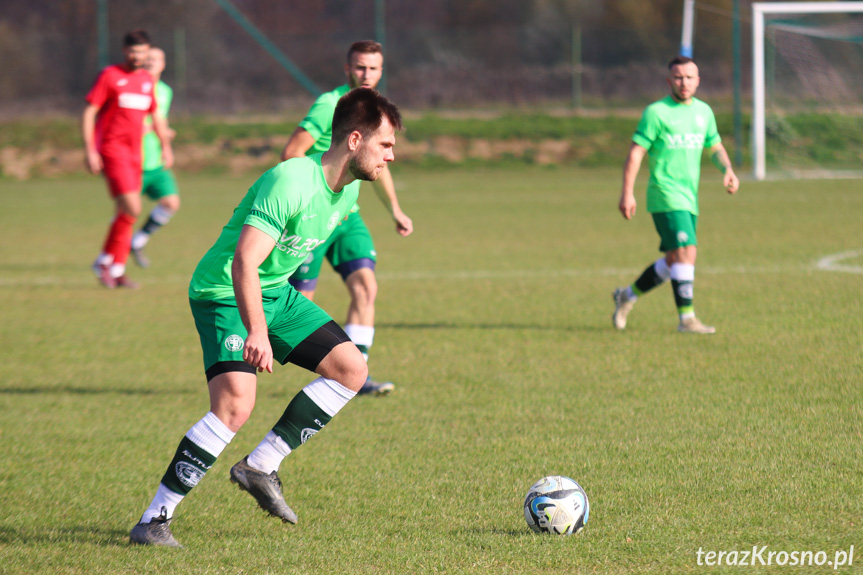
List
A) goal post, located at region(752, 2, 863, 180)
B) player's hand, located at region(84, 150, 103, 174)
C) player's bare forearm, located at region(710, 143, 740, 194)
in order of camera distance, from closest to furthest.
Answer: player's bare forearm, located at region(710, 143, 740, 194) < player's hand, located at region(84, 150, 103, 174) < goal post, located at region(752, 2, 863, 180)

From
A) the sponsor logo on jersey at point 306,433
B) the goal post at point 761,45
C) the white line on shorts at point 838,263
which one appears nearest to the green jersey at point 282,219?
the sponsor logo on jersey at point 306,433

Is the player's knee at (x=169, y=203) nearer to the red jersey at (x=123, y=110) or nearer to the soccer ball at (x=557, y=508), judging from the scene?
the red jersey at (x=123, y=110)

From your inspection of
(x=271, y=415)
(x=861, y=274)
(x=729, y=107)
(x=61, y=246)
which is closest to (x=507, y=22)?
(x=729, y=107)

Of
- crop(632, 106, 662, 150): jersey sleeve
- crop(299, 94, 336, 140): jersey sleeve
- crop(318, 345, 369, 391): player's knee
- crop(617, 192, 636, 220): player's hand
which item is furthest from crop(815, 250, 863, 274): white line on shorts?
crop(318, 345, 369, 391): player's knee

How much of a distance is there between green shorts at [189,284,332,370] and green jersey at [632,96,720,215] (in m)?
4.28

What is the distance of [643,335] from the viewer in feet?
24.8

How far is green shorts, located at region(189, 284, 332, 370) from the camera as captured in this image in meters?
3.70

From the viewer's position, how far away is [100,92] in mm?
10062

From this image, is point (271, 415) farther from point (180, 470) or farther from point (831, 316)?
point (831, 316)

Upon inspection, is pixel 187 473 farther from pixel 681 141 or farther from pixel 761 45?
pixel 761 45

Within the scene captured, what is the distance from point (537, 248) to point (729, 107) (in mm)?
17034

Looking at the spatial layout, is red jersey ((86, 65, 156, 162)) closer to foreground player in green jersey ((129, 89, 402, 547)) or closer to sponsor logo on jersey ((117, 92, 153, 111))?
sponsor logo on jersey ((117, 92, 153, 111))

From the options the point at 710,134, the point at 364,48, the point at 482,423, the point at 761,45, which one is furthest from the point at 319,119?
the point at 761,45

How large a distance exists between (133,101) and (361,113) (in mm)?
7428
